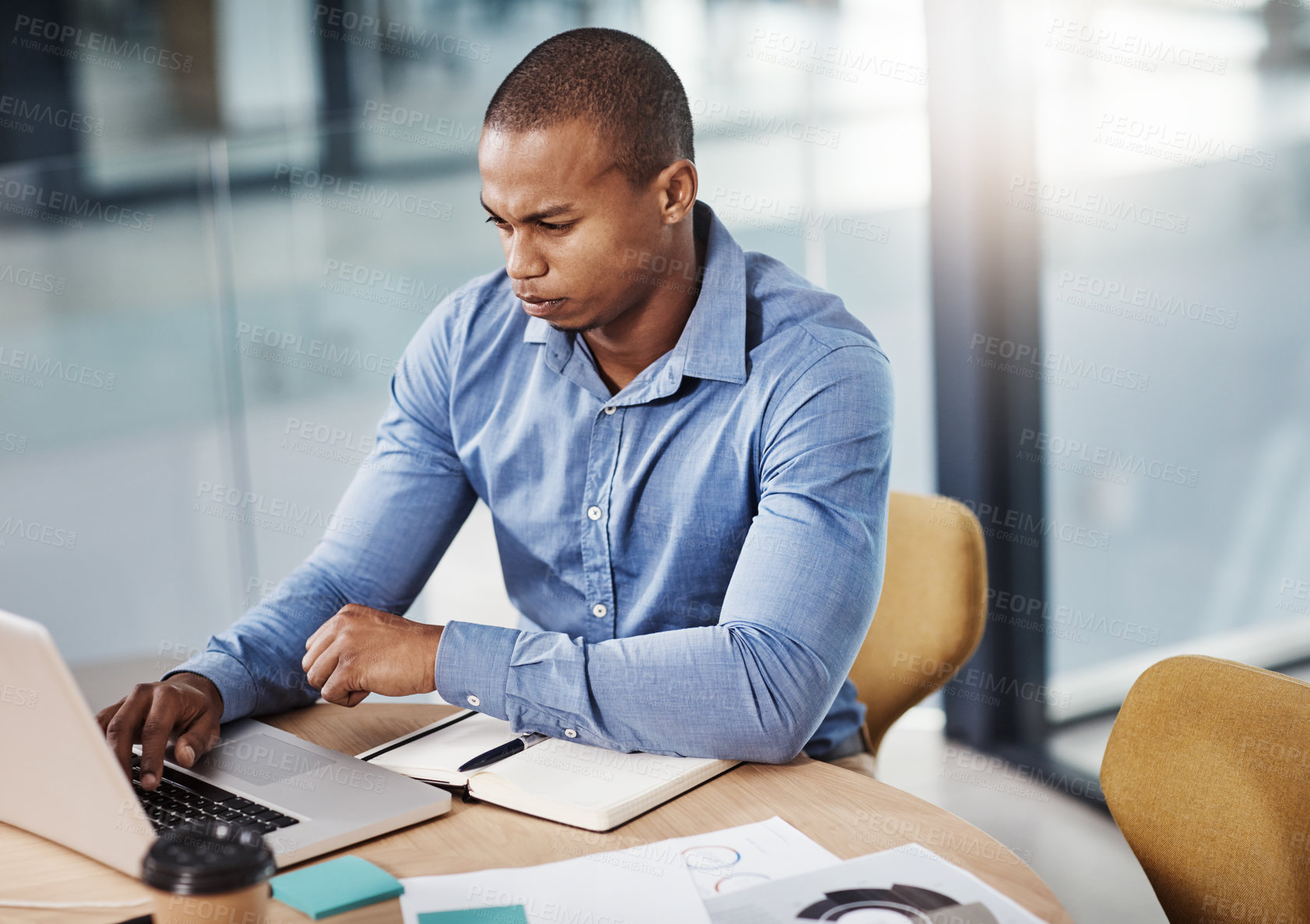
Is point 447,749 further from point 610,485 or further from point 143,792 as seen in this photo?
point 610,485

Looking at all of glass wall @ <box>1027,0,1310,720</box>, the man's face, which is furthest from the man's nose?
glass wall @ <box>1027,0,1310,720</box>

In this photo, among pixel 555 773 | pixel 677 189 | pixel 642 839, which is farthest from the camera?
pixel 677 189

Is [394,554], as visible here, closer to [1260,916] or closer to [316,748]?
[316,748]

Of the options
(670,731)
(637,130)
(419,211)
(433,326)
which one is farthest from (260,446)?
(670,731)

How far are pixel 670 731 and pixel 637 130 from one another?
790 millimetres

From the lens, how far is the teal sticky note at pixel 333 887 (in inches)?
35.9

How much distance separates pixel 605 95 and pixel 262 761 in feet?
3.02

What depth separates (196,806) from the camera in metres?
1.11

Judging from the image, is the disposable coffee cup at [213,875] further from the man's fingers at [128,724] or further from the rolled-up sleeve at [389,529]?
the rolled-up sleeve at [389,529]

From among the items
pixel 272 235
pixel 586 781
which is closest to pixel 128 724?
pixel 586 781

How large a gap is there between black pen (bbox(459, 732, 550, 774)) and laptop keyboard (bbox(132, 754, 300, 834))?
0.19 meters

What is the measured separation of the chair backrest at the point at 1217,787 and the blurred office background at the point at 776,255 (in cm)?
A: 138

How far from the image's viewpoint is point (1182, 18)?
2463mm

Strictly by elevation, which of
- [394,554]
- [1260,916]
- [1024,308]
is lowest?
[1260,916]
